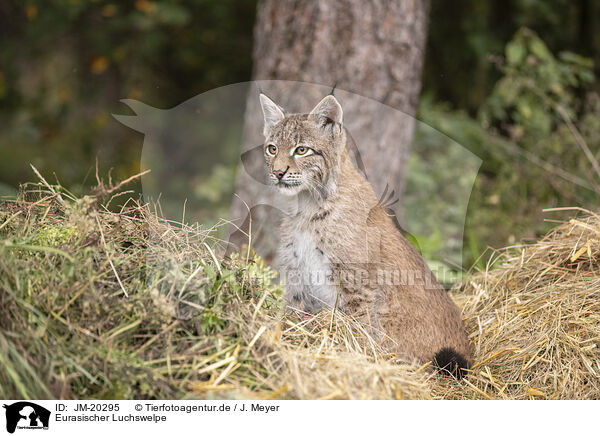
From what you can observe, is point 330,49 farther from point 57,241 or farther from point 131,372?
point 131,372

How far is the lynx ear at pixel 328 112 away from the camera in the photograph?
251 centimetres

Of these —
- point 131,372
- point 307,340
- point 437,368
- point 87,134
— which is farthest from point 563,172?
point 87,134

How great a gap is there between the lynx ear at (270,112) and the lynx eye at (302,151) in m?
0.20

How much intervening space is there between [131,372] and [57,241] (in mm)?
768

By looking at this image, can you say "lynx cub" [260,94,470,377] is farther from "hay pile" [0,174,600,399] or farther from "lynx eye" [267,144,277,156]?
"hay pile" [0,174,600,399]

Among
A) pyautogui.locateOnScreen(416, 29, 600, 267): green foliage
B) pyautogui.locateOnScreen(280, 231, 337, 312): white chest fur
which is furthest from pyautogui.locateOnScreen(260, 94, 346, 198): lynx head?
pyautogui.locateOnScreen(416, 29, 600, 267): green foliage

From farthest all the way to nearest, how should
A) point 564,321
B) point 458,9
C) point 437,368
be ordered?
point 458,9 → point 564,321 → point 437,368

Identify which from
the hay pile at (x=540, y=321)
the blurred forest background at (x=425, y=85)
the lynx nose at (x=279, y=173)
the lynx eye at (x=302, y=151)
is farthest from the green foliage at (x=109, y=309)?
the blurred forest background at (x=425, y=85)

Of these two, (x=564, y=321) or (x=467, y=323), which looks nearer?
(x=564, y=321)

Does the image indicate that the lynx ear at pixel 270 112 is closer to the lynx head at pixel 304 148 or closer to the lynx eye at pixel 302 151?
the lynx head at pixel 304 148

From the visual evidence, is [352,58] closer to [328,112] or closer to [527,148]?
[328,112]

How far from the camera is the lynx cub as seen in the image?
2637 mm

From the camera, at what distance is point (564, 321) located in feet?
9.33

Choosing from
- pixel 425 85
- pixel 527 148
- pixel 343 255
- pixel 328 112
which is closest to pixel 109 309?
pixel 343 255
